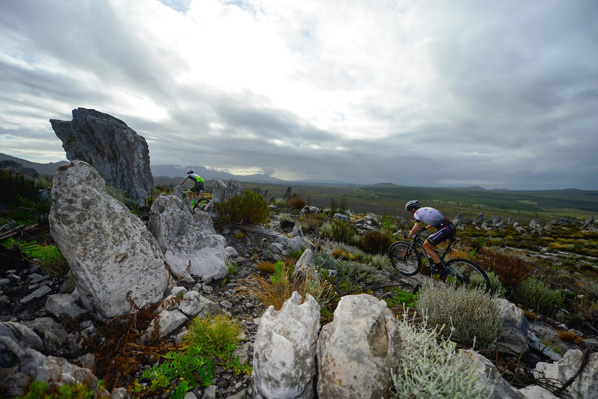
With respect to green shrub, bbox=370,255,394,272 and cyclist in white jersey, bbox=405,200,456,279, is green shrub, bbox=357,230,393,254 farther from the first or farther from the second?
cyclist in white jersey, bbox=405,200,456,279

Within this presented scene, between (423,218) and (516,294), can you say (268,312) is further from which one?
(516,294)

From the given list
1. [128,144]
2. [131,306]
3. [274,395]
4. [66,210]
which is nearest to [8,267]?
[66,210]

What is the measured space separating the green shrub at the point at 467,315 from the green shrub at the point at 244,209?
6.39 m

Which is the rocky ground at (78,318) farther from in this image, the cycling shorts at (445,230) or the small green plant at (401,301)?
the cycling shorts at (445,230)

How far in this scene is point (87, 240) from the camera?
3088 millimetres

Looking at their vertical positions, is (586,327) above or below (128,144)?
below

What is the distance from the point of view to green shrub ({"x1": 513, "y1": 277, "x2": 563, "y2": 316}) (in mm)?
6109

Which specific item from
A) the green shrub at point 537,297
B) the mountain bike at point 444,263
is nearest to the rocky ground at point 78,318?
the green shrub at point 537,297

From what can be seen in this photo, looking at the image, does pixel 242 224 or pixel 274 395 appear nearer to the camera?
pixel 274 395

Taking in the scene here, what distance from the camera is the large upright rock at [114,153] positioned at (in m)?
12.5

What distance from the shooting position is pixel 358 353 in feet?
7.43

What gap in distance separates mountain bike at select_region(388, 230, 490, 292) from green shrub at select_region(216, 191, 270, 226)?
5.18 m

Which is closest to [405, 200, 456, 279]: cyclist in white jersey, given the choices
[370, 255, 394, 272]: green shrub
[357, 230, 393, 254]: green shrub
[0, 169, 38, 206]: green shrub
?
[370, 255, 394, 272]: green shrub

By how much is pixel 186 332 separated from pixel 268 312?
1422 millimetres
